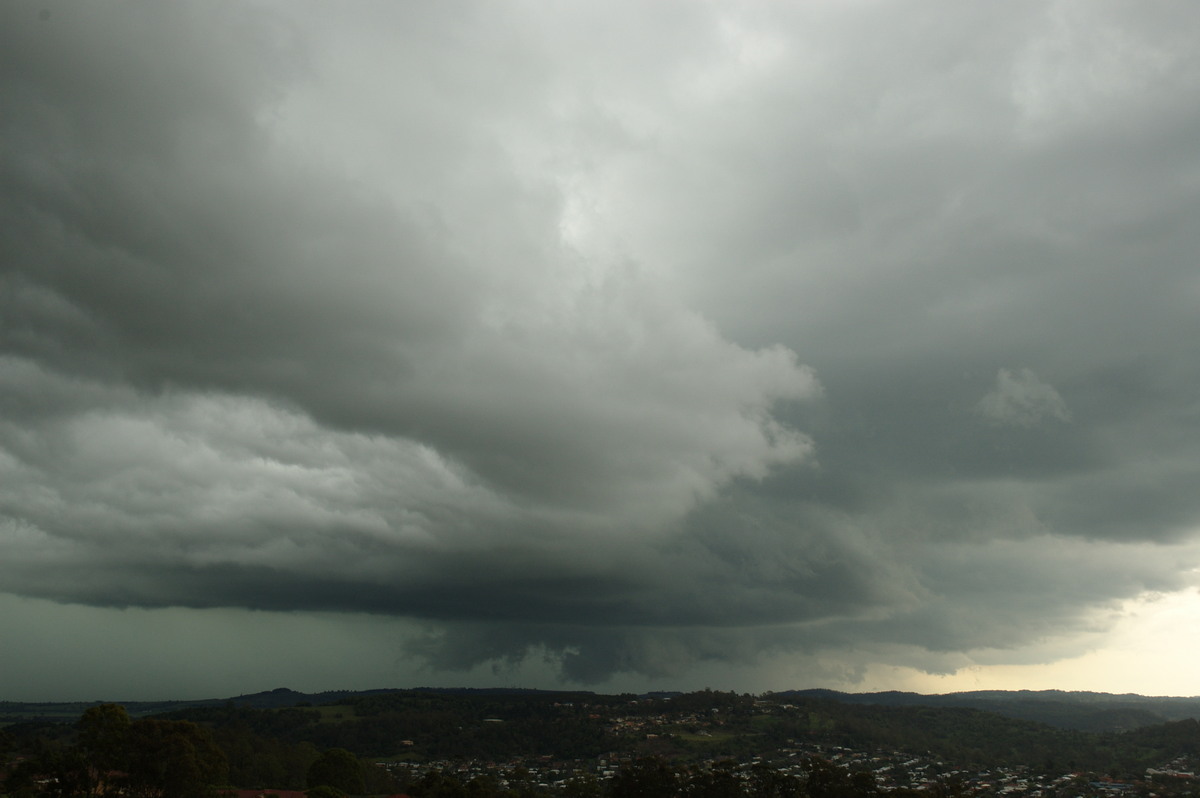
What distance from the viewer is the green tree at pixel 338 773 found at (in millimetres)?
111875

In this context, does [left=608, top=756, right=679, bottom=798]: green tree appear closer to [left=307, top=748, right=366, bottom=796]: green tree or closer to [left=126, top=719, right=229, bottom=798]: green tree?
[left=307, top=748, right=366, bottom=796]: green tree

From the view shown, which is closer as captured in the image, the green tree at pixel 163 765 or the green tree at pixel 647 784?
the green tree at pixel 163 765

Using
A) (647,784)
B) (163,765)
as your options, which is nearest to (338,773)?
(163,765)

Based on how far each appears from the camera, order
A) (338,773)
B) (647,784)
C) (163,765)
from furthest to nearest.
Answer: (338,773), (647,784), (163,765)

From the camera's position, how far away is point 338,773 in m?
112

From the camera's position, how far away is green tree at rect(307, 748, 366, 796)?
367 ft

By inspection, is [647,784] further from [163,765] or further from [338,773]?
[163,765]

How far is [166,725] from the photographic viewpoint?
8400 cm

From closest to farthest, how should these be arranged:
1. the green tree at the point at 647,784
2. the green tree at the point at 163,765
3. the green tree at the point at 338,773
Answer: the green tree at the point at 163,765, the green tree at the point at 647,784, the green tree at the point at 338,773

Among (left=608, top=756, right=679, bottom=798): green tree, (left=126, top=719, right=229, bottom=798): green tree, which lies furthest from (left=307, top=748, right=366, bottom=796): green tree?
(left=608, top=756, right=679, bottom=798): green tree

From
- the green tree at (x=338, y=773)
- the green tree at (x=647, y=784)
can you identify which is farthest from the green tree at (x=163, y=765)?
the green tree at (x=647, y=784)

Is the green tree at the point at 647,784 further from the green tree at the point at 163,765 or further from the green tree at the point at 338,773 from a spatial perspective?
the green tree at the point at 163,765

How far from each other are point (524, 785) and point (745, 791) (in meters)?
67.2

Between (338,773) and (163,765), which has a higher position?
(163,765)
